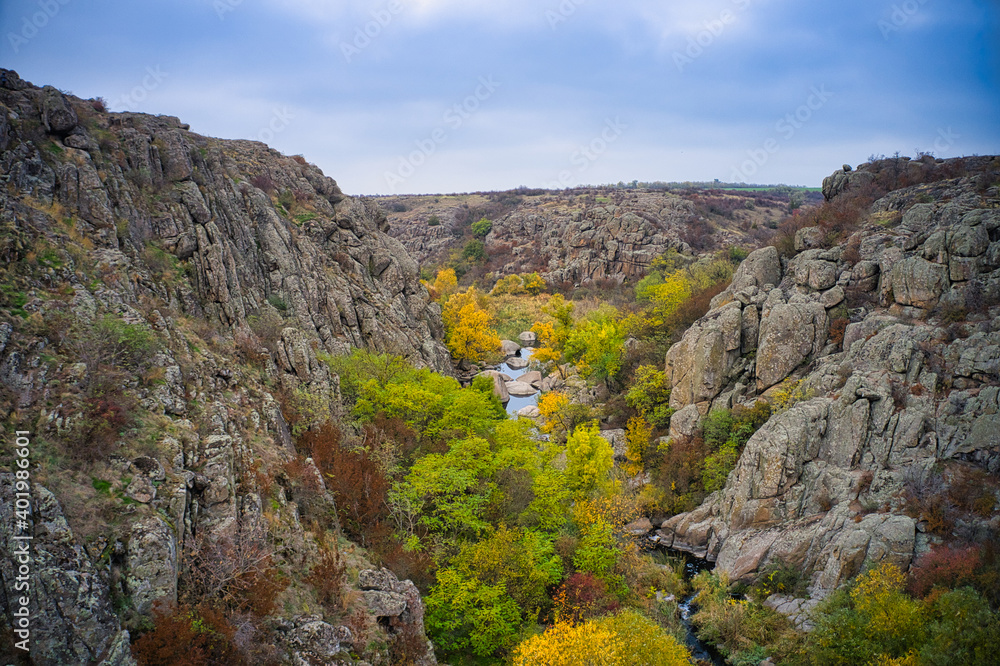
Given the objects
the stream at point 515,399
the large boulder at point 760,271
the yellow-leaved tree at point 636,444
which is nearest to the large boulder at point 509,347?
the stream at point 515,399

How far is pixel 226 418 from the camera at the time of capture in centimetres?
1798

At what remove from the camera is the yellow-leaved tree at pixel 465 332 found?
199 feet

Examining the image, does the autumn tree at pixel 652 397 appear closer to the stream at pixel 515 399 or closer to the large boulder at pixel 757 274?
the large boulder at pixel 757 274

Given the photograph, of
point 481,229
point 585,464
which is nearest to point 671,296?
point 585,464

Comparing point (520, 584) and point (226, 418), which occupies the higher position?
point (226, 418)

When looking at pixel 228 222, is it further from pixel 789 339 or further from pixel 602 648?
pixel 789 339

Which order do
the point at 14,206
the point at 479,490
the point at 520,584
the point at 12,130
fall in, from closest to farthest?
the point at 14,206 → the point at 12,130 → the point at 520,584 → the point at 479,490

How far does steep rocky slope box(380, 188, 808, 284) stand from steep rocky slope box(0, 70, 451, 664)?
230 ft

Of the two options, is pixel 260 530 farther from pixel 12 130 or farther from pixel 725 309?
pixel 725 309

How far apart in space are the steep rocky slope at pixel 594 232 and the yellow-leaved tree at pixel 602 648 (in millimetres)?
76940

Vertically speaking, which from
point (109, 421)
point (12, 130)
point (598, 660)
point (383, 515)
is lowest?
point (598, 660)

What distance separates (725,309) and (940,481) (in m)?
18.6

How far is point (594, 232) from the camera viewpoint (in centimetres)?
10106

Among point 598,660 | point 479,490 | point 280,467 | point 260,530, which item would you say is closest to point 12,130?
point 280,467
